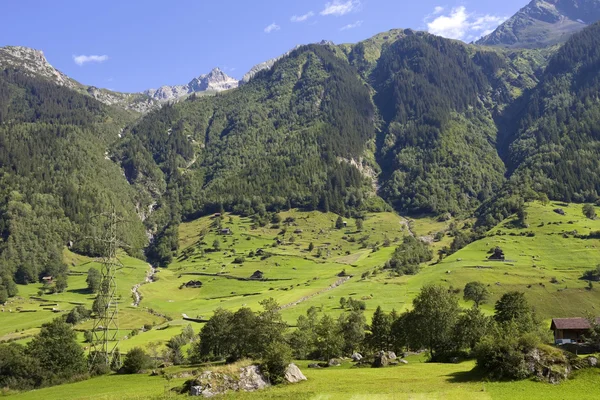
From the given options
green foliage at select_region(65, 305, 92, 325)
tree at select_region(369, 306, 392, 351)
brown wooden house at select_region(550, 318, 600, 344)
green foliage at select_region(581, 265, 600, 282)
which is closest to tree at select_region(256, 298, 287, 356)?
tree at select_region(369, 306, 392, 351)

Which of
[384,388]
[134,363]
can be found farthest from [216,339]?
[384,388]

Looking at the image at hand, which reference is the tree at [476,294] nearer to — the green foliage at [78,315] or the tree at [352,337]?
the tree at [352,337]

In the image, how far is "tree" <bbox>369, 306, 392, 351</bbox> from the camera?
106m

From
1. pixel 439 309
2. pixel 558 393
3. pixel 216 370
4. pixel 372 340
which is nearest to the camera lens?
pixel 558 393

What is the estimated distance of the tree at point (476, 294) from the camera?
542 ft

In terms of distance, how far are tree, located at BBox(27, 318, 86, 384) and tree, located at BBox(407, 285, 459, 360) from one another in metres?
66.9

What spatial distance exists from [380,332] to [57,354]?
67.2 metres

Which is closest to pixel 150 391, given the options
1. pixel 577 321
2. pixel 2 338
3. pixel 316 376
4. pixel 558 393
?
pixel 316 376

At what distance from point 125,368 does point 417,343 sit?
5798 cm

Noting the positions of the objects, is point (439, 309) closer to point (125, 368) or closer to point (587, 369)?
point (587, 369)

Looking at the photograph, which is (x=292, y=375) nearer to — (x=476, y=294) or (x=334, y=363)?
(x=334, y=363)

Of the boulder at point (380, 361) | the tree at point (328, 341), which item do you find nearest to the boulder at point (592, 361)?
the boulder at point (380, 361)

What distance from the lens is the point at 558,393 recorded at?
5259 cm

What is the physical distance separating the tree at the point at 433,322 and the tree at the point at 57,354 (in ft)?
220
